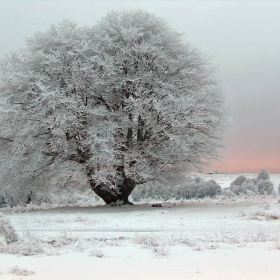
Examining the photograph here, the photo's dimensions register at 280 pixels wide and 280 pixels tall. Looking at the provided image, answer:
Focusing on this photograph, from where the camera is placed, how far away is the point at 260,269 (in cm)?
516

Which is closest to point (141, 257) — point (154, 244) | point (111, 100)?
point (154, 244)

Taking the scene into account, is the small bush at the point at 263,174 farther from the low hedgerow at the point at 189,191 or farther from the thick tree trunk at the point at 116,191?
the thick tree trunk at the point at 116,191

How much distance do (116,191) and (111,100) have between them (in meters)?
4.28

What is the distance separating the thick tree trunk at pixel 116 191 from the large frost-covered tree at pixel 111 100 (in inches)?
3.8

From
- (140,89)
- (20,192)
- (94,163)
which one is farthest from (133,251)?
(20,192)

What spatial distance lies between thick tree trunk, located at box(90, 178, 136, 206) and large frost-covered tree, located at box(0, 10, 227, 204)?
97 mm

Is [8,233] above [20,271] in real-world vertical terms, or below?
above

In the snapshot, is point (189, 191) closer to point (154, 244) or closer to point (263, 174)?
point (263, 174)

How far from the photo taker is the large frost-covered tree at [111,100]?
15.5 meters

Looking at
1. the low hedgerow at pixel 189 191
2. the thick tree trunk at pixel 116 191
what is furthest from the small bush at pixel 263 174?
the thick tree trunk at pixel 116 191

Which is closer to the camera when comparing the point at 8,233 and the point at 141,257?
the point at 141,257

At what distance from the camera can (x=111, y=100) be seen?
1709cm

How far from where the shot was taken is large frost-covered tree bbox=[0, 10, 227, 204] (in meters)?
15.5

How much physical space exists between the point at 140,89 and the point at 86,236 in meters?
9.19
